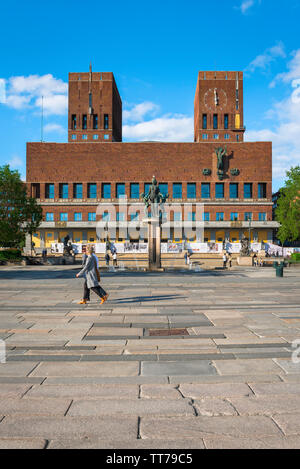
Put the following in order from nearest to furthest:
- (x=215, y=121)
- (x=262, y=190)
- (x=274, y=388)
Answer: (x=274, y=388)
(x=262, y=190)
(x=215, y=121)

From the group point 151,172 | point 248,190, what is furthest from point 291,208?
point 151,172

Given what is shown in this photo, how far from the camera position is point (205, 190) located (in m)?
71.1

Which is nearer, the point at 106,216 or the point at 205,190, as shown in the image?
the point at 106,216

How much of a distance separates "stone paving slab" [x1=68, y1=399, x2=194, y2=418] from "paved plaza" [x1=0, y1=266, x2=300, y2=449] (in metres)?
0.01

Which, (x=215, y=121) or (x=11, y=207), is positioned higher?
(x=215, y=121)

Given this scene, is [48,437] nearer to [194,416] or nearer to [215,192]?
[194,416]

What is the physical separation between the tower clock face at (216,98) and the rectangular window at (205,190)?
28126 millimetres

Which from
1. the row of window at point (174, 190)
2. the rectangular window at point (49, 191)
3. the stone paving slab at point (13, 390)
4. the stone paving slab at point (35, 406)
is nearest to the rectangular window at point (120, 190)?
the row of window at point (174, 190)

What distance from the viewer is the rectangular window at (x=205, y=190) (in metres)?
70.8

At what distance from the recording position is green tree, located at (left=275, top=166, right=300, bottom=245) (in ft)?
148

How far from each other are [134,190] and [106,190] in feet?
18.8

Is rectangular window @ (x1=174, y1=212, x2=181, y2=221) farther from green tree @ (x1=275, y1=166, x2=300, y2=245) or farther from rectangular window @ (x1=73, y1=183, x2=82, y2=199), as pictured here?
green tree @ (x1=275, y1=166, x2=300, y2=245)

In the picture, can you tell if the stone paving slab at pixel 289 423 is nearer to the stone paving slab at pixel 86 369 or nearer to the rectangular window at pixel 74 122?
the stone paving slab at pixel 86 369

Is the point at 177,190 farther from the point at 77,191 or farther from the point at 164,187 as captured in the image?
the point at 77,191
